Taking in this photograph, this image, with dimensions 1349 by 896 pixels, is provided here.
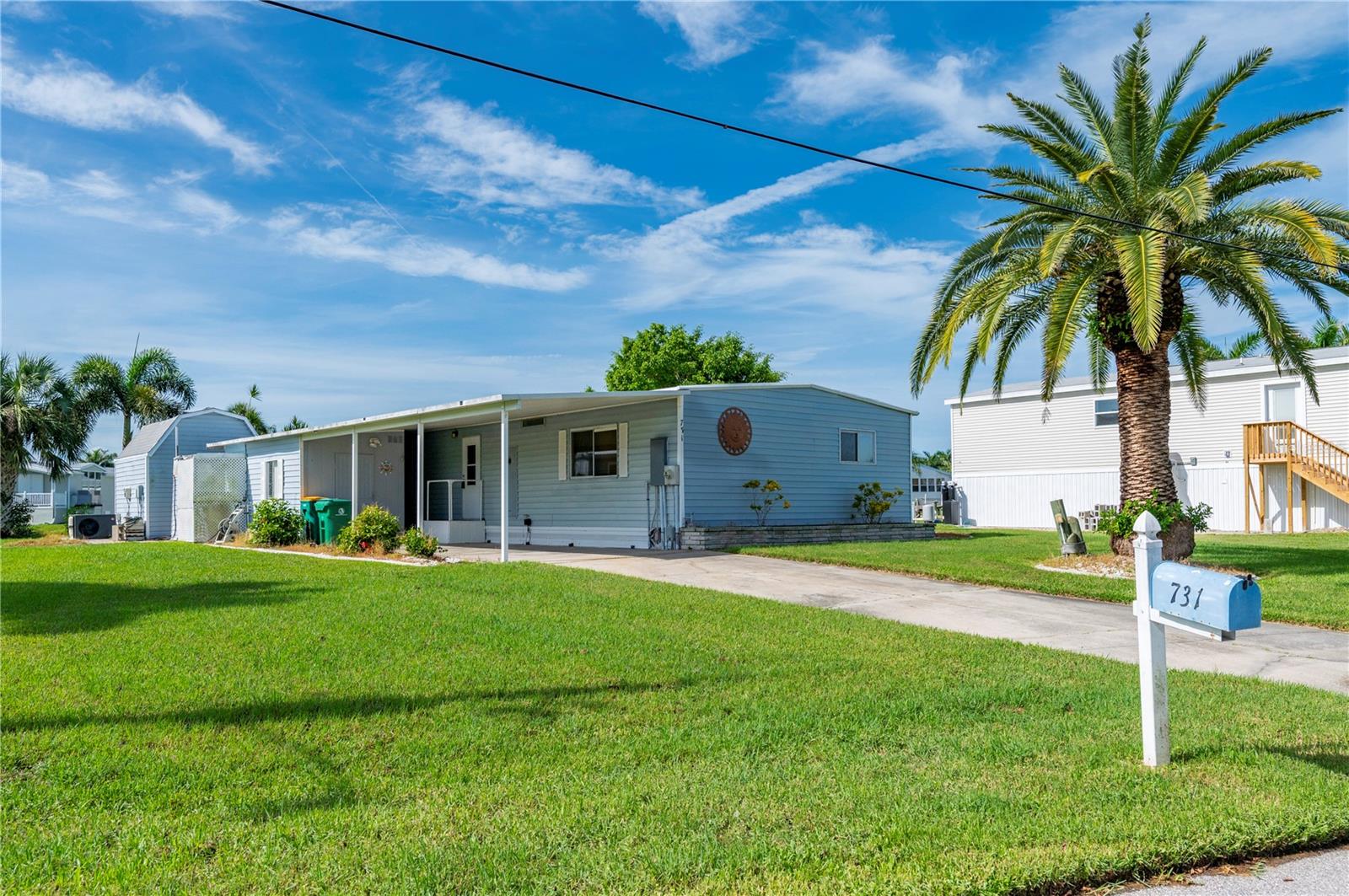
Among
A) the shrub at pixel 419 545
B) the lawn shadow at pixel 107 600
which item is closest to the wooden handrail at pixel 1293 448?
the shrub at pixel 419 545

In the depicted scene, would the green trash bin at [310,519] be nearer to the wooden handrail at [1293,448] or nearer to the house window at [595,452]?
the house window at [595,452]

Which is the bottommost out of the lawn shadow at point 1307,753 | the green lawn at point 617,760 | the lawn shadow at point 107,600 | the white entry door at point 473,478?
the lawn shadow at point 1307,753

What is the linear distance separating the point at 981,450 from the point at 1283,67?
61.7 feet

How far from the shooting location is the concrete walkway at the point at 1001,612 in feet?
24.7

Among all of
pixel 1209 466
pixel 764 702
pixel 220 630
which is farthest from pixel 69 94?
pixel 1209 466

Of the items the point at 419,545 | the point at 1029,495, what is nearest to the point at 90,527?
the point at 419,545

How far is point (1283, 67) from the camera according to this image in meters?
11.8

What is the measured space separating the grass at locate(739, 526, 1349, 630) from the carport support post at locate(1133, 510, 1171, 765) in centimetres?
611

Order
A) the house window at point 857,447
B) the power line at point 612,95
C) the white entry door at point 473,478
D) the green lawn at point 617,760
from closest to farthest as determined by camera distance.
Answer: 1. the green lawn at point 617,760
2. the power line at point 612,95
3. the house window at point 857,447
4. the white entry door at point 473,478

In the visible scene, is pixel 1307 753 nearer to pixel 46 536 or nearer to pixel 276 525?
pixel 276 525

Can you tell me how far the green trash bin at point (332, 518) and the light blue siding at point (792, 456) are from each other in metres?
6.95

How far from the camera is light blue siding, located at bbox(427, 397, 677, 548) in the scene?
57.4 ft

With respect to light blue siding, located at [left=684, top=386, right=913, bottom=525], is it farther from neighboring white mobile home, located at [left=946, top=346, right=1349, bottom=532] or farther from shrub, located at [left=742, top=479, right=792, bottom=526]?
neighboring white mobile home, located at [left=946, top=346, right=1349, bottom=532]

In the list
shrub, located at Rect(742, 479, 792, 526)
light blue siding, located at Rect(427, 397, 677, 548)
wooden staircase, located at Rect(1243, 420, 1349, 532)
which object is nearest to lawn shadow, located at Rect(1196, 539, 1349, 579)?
wooden staircase, located at Rect(1243, 420, 1349, 532)
